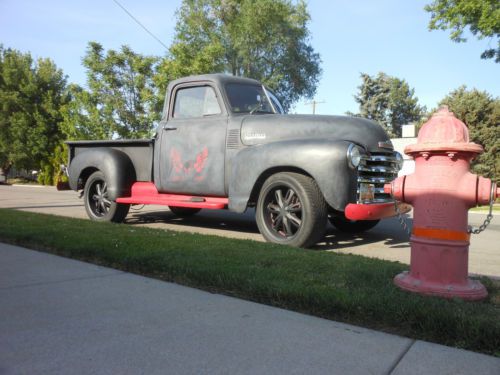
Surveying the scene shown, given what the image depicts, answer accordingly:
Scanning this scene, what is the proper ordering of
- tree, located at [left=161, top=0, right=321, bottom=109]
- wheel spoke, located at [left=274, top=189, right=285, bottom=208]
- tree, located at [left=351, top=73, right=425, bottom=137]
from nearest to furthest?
wheel spoke, located at [left=274, top=189, right=285, bottom=208] → tree, located at [left=161, top=0, right=321, bottom=109] → tree, located at [left=351, top=73, right=425, bottom=137]

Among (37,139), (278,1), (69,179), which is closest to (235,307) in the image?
(69,179)

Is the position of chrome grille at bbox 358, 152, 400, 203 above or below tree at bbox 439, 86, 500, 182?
below

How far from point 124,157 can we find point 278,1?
96.1 feet

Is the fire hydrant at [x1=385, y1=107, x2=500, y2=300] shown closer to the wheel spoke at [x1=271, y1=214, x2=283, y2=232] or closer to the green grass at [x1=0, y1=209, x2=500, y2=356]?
the green grass at [x1=0, y1=209, x2=500, y2=356]

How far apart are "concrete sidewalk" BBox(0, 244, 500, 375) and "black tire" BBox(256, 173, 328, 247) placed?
2103 millimetres

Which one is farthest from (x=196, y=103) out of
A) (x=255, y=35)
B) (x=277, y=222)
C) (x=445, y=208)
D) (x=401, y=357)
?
Answer: (x=255, y=35)

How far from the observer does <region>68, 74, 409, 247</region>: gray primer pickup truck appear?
520 cm

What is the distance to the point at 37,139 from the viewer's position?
36.3m

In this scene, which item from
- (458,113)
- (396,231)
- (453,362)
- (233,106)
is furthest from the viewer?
(458,113)

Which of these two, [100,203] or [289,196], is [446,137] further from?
[100,203]

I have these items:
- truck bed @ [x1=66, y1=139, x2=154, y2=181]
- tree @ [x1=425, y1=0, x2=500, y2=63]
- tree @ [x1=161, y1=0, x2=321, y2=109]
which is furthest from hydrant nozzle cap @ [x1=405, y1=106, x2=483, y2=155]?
tree @ [x1=161, y1=0, x2=321, y2=109]

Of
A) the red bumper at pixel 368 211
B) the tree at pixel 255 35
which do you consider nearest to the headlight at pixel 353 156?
the red bumper at pixel 368 211

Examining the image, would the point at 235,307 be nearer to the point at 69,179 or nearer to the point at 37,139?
the point at 69,179

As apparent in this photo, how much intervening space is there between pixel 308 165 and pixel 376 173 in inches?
36.0
